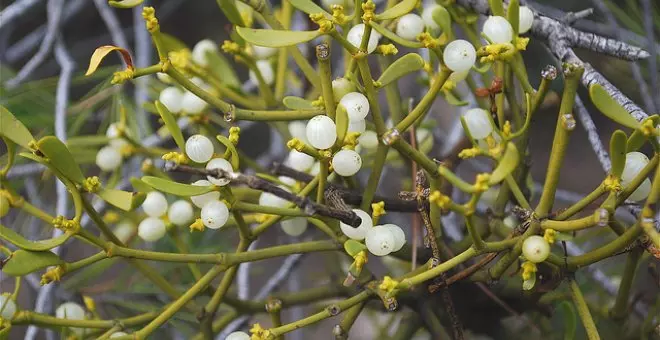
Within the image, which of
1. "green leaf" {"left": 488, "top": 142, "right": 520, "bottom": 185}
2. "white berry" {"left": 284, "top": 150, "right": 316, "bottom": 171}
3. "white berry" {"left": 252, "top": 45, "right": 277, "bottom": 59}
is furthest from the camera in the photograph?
"white berry" {"left": 252, "top": 45, "right": 277, "bottom": 59}

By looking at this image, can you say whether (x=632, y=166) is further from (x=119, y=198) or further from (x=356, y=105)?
(x=119, y=198)

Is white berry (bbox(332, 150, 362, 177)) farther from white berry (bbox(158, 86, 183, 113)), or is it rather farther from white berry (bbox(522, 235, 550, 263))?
white berry (bbox(158, 86, 183, 113))

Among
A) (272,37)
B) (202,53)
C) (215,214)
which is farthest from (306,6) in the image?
(202,53)

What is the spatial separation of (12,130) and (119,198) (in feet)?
0.24

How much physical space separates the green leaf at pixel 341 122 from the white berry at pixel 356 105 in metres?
0.02

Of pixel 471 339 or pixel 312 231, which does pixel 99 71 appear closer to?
pixel 312 231

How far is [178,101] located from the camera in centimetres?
59

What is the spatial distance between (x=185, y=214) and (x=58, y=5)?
417 millimetres

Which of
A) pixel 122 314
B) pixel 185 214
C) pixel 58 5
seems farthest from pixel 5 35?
pixel 185 214

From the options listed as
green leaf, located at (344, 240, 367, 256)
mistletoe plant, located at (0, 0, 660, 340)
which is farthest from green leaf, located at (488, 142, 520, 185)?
green leaf, located at (344, 240, 367, 256)

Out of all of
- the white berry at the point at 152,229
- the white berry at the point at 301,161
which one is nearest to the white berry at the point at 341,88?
the white berry at the point at 301,161

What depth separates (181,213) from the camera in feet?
1.82

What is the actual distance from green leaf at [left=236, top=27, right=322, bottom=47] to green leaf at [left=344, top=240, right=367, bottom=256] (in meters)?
0.12

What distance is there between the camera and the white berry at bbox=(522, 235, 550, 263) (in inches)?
14.7
